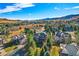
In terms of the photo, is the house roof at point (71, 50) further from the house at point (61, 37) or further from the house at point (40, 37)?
the house at point (40, 37)

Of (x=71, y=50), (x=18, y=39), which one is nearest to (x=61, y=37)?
(x=71, y=50)

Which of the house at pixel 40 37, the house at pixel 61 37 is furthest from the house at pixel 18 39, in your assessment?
the house at pixel 61 37

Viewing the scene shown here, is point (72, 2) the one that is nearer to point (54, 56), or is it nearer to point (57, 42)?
point (57, 42)

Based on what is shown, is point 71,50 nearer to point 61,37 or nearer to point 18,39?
point 61,37

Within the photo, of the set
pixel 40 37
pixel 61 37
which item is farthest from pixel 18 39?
pixel 61 37

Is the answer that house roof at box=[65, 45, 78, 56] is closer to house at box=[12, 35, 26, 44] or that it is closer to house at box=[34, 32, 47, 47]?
house at box=[34, 32, 47, 47]

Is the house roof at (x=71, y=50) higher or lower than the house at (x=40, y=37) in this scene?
lower

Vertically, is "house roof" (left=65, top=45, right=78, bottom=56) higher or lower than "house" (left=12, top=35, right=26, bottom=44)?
lower

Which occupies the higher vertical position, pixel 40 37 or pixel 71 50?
pixel 40 37

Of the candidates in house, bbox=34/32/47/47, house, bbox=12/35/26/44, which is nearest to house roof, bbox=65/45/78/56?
house, bbox=34/32/47/47

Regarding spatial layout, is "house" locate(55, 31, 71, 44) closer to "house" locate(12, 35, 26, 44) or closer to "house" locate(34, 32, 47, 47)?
"house" locate(34, 32, 47, 47)

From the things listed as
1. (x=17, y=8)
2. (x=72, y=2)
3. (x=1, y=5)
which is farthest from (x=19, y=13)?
(x=72, y=2)
